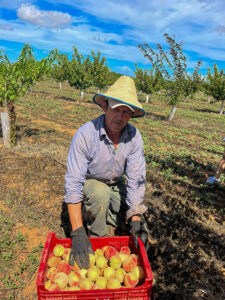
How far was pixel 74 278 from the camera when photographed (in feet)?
5.74

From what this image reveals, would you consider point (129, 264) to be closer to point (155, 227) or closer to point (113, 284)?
point (113, 284)

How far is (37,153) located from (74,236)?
4184 mm

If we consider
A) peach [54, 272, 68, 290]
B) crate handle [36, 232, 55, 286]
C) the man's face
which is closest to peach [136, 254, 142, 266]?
peach [54, 272, 68, 290]

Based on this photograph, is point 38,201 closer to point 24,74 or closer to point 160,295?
point 160,295

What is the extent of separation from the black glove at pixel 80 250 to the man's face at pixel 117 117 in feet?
3.56

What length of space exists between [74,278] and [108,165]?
115 centimetres

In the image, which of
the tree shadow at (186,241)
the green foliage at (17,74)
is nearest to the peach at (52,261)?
the tree shadow at (186,241)

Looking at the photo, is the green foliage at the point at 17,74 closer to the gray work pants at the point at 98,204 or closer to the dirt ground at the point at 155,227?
the dirt ground at the point at 155,227

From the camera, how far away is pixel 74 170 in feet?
7.29

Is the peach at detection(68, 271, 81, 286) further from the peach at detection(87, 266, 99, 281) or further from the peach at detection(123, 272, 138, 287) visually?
the peach at detection(123, 272, 138, 287)

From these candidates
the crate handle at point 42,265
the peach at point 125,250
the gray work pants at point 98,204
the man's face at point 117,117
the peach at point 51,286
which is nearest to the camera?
the crate handle at point 42,265

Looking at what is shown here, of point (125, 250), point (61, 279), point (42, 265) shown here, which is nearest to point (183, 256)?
point (125, 250)


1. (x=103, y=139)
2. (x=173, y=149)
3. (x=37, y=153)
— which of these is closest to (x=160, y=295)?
(x=103, y=139)

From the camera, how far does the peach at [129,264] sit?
1863mm
